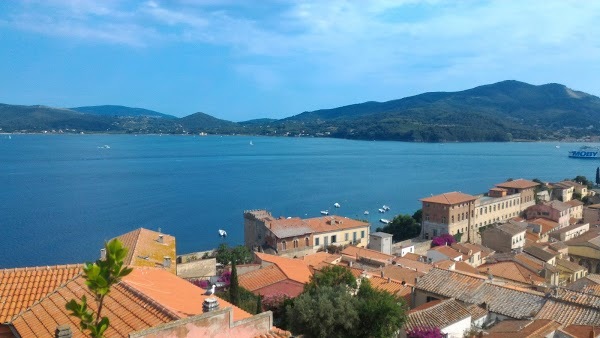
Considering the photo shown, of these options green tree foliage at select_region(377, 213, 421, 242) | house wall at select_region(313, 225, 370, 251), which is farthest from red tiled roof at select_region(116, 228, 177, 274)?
green tree foliage at select_region(377, 213, 421, 242)

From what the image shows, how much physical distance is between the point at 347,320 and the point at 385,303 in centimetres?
116

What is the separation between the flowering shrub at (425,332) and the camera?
12.4m

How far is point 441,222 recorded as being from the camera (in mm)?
48688

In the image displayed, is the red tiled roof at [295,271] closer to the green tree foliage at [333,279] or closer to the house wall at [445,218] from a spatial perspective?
the green tree foliage at [333,279]

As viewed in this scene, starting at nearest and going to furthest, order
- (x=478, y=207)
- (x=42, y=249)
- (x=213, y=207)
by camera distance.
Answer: (x=42, y=249), (x=478, y=207), (x=213, y=207)

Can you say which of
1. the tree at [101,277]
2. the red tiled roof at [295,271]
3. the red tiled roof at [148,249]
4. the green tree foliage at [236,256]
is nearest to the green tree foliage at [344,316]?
the red tiled roof at [295,271]

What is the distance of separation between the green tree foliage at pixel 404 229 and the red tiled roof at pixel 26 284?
4277 cm

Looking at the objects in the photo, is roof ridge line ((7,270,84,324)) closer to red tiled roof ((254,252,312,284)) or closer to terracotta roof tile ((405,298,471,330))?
terracotta roof tile ((405,298,471,330))

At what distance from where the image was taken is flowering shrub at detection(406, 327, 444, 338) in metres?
12.4

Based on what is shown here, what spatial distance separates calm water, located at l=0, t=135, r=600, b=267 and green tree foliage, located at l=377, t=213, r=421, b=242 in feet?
39.2

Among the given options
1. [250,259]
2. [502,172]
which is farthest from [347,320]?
[502,172]

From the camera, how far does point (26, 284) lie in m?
8.95

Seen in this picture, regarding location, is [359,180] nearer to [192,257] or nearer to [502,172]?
[502,172]

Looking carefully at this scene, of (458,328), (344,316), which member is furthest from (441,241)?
(344,316)
